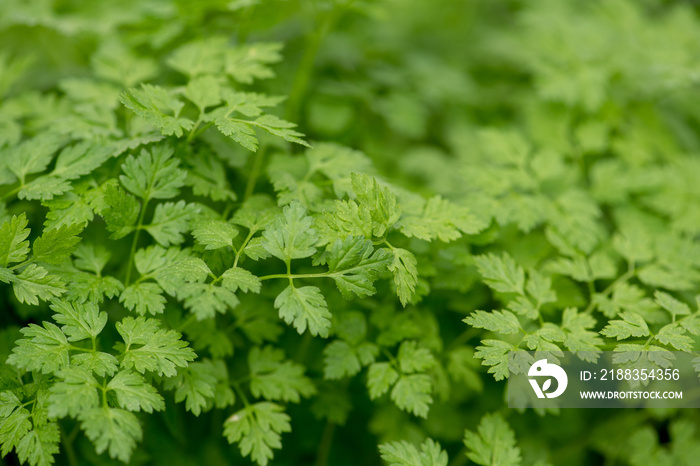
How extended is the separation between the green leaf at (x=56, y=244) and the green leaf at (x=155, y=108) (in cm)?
30

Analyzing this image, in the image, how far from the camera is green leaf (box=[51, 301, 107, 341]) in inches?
43.7

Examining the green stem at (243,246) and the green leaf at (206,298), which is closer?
the green leaf at (206,298)

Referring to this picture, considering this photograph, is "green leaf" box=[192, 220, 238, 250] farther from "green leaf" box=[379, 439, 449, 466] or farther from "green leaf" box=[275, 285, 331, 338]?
"green leaf" box=[379, 439, 449, 466]

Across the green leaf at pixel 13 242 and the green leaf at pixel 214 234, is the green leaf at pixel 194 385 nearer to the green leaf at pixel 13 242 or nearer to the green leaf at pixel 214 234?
the green leaf at pixel 214 234

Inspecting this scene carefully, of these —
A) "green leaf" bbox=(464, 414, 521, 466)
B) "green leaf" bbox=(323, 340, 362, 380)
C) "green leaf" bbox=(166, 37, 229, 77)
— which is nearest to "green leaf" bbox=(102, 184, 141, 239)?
"green leaf" bbox=(166, 37, 229, 77)

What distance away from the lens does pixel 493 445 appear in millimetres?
1278

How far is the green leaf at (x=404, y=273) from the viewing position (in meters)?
1.14

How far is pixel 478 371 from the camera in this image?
5.32 feet

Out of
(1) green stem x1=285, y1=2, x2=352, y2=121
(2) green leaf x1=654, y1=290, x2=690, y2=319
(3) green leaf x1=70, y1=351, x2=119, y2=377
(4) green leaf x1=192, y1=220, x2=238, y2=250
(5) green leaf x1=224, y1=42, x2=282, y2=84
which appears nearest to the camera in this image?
(3) green leaf x1=70, y1=351, x2=119, y2=377

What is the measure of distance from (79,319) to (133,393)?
0.22 m

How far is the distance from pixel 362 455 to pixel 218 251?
86cm

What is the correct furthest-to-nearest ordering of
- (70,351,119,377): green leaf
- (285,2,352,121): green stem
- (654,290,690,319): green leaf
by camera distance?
(285,2,352,121): green stem → (654,290,690,319): green leaf → (70,351,119,377): green leaf

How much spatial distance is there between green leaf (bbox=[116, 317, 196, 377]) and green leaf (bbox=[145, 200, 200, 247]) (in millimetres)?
231

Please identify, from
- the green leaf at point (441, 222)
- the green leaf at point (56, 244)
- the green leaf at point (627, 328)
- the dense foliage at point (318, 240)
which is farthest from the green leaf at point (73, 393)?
the green leaf at point (627, 328)
